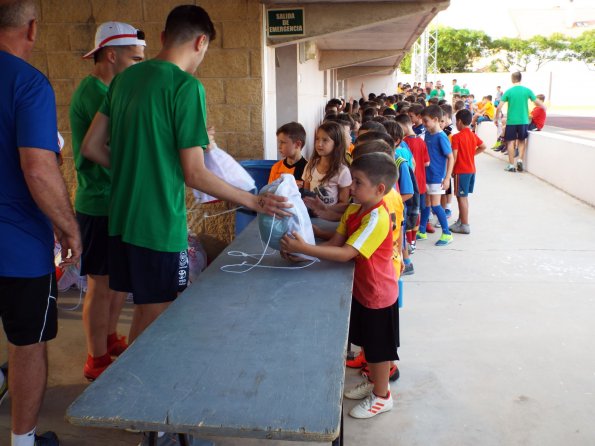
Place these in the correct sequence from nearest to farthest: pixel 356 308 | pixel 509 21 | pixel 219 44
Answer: pixel 356 308 < pixel 219 44 < pixel 509 21

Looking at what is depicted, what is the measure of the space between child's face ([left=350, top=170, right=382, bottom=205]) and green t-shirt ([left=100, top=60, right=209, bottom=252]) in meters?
0.74

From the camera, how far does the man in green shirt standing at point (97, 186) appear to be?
3002mm

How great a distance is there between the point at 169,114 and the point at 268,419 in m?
1.39

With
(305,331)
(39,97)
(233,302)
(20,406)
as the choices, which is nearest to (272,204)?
(233,302)

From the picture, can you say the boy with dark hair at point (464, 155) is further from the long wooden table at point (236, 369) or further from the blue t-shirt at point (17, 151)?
the blue t-shirt at point (17, 151)

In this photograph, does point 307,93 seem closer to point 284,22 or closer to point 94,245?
point 284,22

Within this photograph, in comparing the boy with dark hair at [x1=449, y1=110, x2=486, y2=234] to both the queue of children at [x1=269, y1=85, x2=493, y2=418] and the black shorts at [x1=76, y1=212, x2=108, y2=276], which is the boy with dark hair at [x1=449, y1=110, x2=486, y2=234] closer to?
the queue of children at [x1=269, y1=85, x2=493, y2=418]

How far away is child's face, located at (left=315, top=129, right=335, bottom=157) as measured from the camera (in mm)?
3938

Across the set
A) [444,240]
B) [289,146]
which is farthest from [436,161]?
[289,146]

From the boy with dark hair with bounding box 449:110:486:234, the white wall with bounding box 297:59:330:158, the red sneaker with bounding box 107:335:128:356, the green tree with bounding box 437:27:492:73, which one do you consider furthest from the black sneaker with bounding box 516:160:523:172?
the green tree with bounding box 437:27:492:73

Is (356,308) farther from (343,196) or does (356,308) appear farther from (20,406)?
(20,406)

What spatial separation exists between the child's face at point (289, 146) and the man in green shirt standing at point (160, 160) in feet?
5.78

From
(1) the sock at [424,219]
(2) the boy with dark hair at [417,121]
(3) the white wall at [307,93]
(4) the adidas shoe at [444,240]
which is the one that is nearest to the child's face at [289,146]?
(1) the sock at [424,219]

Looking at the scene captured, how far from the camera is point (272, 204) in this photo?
93.5 inches
